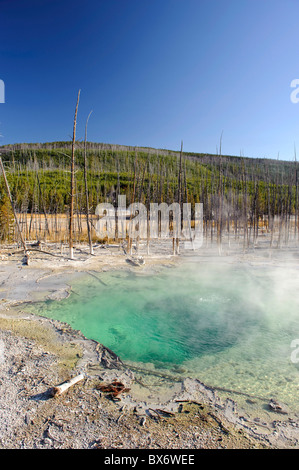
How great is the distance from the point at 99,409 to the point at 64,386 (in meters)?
0.71

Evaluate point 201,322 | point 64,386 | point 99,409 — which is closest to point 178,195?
point 201,322

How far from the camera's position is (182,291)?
36.1ft

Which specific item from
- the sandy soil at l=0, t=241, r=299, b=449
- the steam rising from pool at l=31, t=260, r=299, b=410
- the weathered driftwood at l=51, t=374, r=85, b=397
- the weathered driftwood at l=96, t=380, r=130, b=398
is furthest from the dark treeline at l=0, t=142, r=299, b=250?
the weathered driftwood at l=96, t=380, r=130, b=398

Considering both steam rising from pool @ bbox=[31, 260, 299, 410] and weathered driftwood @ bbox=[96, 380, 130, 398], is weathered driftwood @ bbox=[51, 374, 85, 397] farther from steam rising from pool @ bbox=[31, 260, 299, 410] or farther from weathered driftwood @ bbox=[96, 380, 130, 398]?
steam rising from pool @ bbox=[31, 260, 299, 410]

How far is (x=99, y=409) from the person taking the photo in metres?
3.84

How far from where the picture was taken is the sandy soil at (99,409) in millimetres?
3318

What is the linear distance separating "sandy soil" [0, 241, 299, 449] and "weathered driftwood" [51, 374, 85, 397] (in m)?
0.06

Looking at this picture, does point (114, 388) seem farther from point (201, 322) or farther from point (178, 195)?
point (178, 195)

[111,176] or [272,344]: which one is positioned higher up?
[111,176]

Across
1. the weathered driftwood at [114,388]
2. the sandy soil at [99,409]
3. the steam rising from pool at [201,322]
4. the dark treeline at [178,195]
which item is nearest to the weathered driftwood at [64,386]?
the sandy soil at [99,409]

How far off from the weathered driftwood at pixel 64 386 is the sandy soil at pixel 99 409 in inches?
2.5

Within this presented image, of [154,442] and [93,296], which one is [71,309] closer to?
[93,296]
